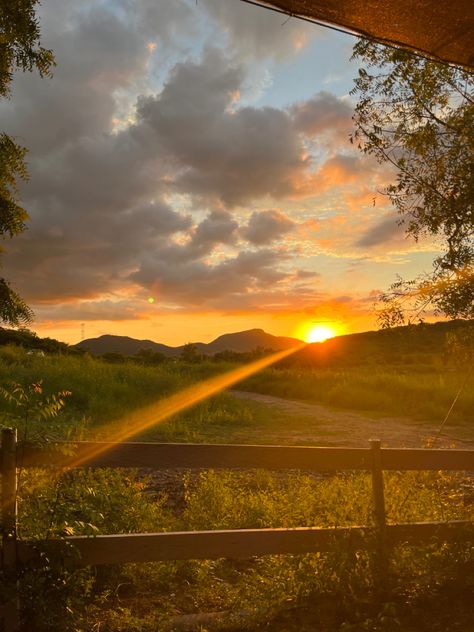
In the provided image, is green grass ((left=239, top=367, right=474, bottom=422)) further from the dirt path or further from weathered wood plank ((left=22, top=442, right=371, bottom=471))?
weathered wood plank ((left=22, top=442, right=371, bottom=471))

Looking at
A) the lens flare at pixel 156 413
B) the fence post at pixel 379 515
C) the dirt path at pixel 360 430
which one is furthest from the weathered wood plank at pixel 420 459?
the dirt path at pixel 360 430

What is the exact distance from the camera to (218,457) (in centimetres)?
493

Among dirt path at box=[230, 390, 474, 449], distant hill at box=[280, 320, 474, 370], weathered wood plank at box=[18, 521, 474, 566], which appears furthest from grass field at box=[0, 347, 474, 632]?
distant hill at box=[280, 320, 474, 370]

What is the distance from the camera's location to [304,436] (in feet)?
54.3

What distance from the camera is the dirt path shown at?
618 inches

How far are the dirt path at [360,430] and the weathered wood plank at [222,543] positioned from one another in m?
8.15

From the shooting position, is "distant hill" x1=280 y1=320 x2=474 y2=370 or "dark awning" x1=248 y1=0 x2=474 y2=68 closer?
"dark awning" x1=248 y1=0 x2=474 y2=68

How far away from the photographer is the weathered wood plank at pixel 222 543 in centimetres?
445

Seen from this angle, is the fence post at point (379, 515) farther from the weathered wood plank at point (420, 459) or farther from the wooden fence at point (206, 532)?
the weathered wood plank at point (420, 459)

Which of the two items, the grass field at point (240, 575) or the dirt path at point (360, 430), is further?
the dirt path at point (360, 430)

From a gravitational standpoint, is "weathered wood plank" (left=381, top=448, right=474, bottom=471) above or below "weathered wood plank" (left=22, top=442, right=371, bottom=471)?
below

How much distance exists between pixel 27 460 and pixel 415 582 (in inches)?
140

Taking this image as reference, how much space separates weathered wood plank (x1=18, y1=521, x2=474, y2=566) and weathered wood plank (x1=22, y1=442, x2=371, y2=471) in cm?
54

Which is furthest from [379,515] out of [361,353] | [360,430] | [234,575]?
[361,353]
